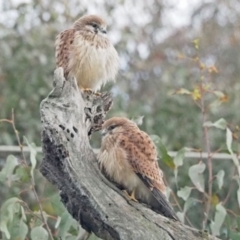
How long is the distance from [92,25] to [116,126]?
3.20ft

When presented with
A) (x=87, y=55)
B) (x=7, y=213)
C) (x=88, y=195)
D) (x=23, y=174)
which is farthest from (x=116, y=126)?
(x=88, y=195)

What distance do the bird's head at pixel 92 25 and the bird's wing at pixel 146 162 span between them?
1.01 metres

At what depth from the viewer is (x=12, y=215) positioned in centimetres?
359

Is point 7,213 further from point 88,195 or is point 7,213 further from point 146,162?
point 88,195

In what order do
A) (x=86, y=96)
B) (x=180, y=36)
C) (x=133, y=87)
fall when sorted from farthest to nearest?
(x=180, y=36) < (x=133, y=87) < (x=86, y=96)

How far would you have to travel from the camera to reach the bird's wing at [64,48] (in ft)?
13.5

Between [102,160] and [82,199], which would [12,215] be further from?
[82,199]

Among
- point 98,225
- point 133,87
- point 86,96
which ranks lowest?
point 133,87

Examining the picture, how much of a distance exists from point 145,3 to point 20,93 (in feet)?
11.9

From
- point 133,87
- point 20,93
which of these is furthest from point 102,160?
point 133,87

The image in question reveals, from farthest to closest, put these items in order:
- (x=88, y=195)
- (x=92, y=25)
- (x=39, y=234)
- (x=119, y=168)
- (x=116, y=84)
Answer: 1. (x=116, y=84)
2. (x=92, y=25)
3. (x=39, y=234)
4. (x=119, y=168)
5. (x=88, y=195)

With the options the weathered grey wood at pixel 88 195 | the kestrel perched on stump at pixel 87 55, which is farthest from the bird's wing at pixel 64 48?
the weathered grey wood at pixel 88 195

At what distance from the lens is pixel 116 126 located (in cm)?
357

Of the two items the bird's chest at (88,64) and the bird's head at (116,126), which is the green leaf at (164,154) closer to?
the bird's head at (116,126)
